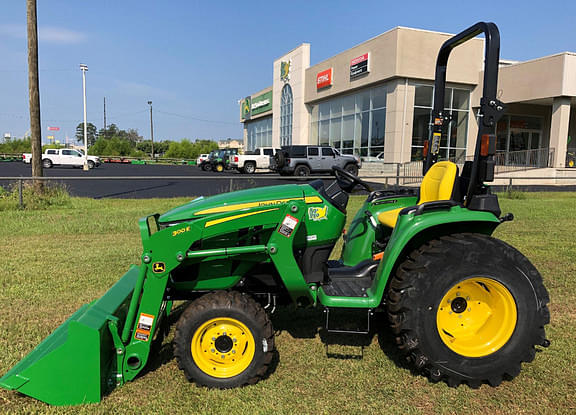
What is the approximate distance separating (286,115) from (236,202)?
32.2 m

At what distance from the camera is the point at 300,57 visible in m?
30.7

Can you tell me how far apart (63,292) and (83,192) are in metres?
11.4

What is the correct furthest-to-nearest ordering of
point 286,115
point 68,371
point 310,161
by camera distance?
point 286,115 < point 310,161 < point 68,371

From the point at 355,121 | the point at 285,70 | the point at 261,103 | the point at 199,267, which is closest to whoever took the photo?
the point at 199,267

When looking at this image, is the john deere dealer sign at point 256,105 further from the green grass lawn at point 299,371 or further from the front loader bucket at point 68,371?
the front loader bucket at point 68,371

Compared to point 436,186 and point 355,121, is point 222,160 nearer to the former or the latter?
point 355,121

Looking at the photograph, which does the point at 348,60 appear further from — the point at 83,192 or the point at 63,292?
the point at 63,292

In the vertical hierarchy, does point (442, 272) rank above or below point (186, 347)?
above

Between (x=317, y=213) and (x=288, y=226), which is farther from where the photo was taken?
(x=317, y=213)

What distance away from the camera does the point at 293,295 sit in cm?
277

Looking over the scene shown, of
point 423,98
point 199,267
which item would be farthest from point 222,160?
point 199,267

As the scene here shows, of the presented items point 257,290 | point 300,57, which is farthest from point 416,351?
point 300,57

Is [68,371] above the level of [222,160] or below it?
below

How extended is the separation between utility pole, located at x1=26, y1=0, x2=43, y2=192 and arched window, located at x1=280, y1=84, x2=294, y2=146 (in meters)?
23.0
